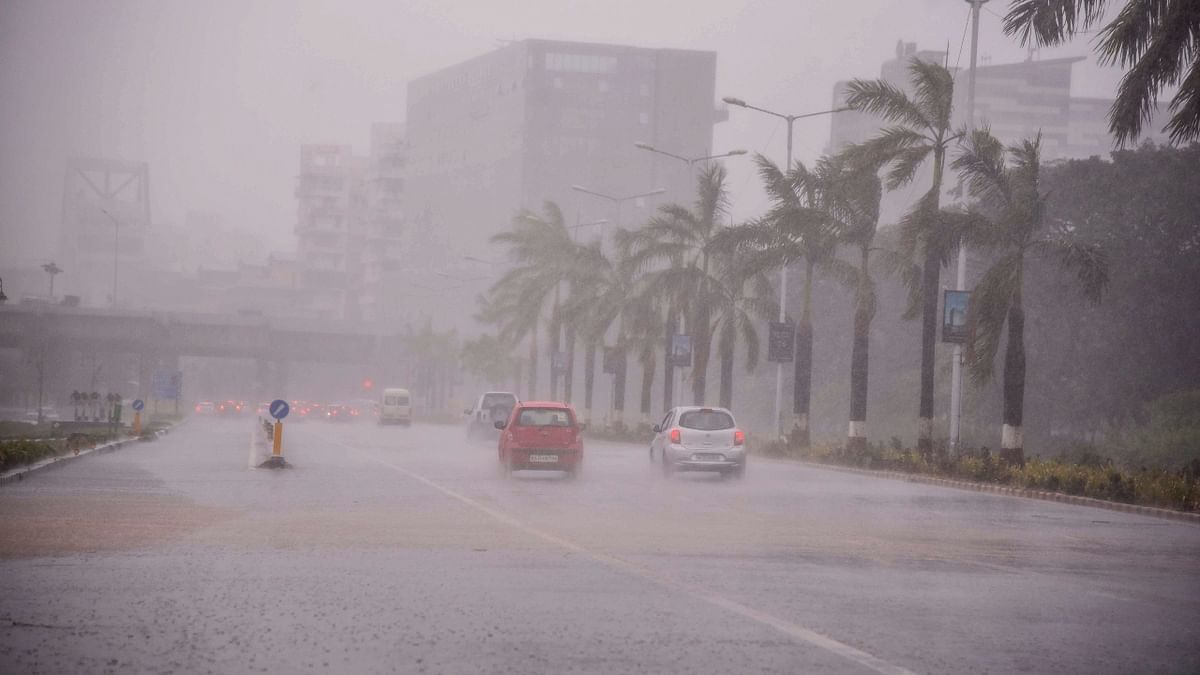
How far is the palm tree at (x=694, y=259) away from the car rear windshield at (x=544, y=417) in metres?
24.5

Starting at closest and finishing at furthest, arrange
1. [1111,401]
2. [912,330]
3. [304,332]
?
[1111,401] → [912,330] → [304,332]

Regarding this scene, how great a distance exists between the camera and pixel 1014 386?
114 ft

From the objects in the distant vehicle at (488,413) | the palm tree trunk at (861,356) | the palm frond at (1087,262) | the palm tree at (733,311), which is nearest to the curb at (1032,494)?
the palm tree trunk at (861,356)

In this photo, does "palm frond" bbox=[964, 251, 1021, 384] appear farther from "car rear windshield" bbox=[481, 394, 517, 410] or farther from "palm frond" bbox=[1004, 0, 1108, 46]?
"car rear windshield" bbox=[481, 394, 517, 410]

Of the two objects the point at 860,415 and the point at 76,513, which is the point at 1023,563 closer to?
the point at 76,513

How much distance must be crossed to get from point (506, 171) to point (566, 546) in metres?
160

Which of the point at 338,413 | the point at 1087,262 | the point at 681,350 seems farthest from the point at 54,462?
the point at 338,413

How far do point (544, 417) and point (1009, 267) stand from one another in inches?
467

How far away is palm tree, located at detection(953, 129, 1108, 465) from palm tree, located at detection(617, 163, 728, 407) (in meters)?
19.4

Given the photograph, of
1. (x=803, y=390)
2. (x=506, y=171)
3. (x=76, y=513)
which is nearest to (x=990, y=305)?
(x=803, y=390)

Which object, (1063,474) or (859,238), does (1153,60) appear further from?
(859,238)

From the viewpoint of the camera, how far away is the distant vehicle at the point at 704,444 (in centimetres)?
3173

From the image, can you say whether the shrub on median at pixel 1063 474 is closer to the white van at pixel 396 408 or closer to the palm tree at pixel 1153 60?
the palm tree at pixel 1153 60

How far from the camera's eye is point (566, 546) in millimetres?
15977
